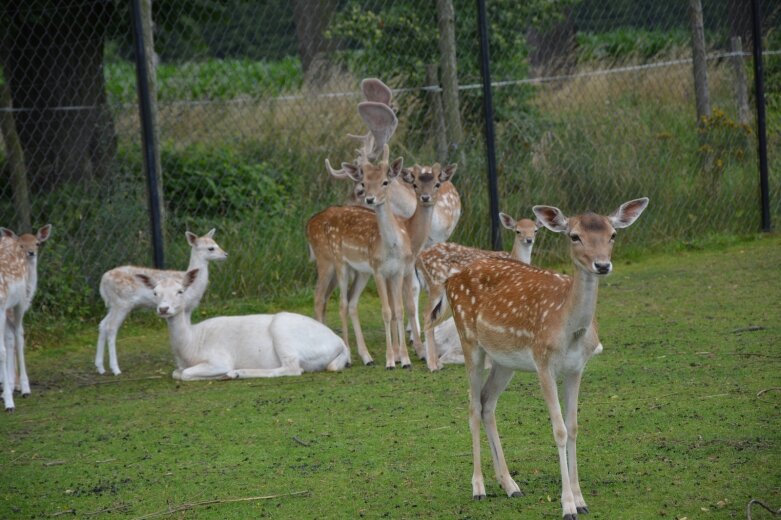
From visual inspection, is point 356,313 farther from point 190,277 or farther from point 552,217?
point 552,217

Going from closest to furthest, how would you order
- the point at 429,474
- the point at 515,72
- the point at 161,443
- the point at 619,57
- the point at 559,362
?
the point at 559,362
the point at 429,474
the point at 161,443
the point at 515,72
the point at 619,57

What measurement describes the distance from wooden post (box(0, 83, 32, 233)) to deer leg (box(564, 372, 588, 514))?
688 cm

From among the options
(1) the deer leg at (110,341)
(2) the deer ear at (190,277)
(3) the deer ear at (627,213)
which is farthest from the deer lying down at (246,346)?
(3) the deer ear at (627,213)

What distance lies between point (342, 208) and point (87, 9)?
3592 mm

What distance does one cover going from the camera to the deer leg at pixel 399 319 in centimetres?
802

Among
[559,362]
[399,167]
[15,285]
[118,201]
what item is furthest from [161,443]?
[118,201]

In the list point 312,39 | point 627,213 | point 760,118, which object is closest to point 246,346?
point 627,213

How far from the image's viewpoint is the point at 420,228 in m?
8.59

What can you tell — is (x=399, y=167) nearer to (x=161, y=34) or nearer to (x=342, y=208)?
(x=342, y=208)

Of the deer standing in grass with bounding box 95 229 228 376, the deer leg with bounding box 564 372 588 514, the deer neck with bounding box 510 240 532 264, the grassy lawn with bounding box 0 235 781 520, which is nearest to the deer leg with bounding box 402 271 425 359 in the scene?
the grassy lawn with bounding box 0 235 781 520

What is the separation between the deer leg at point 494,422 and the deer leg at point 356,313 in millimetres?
3263

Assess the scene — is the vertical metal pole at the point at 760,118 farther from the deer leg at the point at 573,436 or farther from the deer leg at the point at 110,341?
the deer leg at the point at 573,436

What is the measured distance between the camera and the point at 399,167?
8.50 meters

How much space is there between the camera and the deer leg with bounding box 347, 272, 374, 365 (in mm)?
8305
